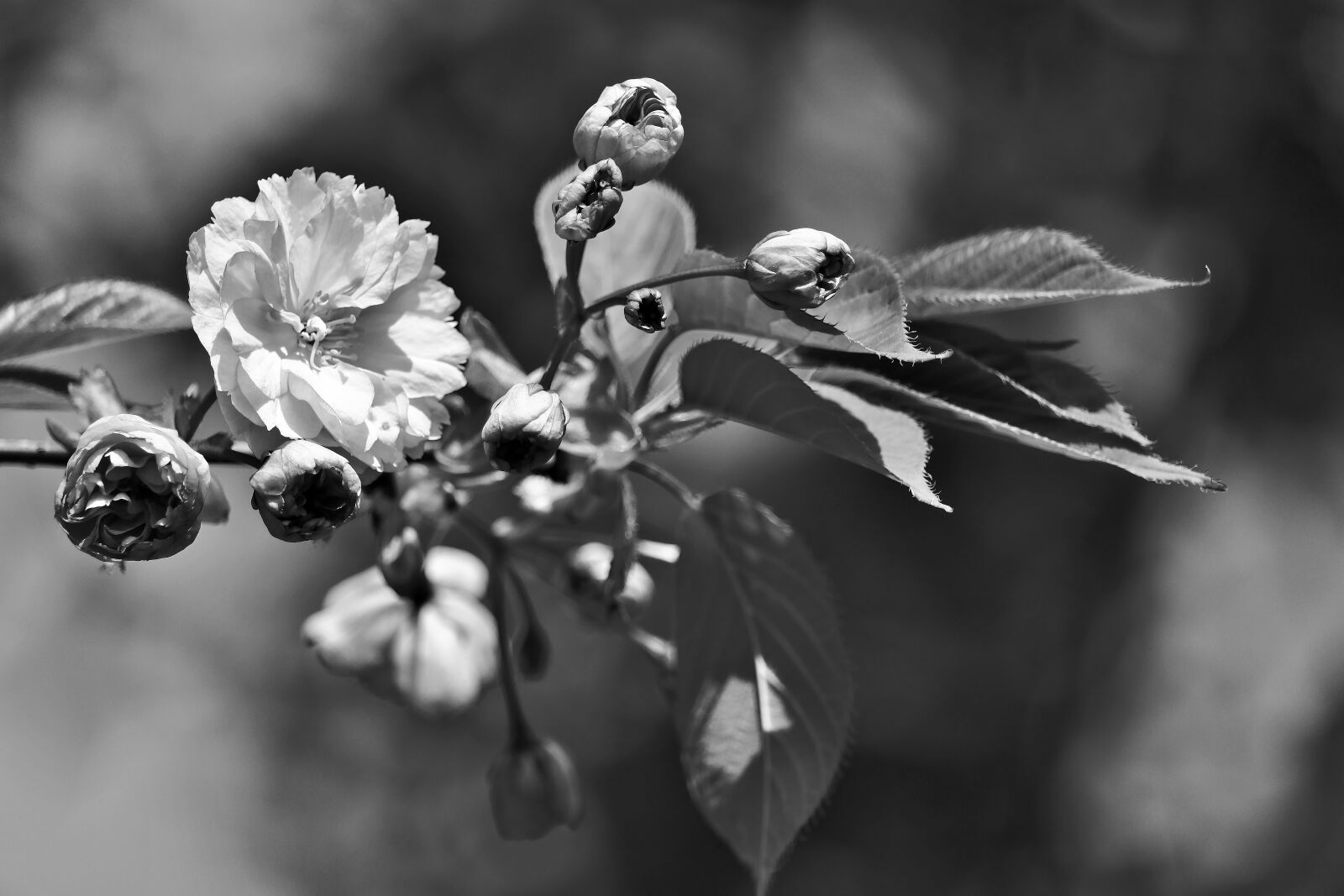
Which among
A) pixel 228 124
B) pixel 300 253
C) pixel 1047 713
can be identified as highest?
pixel 300 253

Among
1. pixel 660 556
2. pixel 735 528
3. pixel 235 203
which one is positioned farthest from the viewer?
pixel 660 556

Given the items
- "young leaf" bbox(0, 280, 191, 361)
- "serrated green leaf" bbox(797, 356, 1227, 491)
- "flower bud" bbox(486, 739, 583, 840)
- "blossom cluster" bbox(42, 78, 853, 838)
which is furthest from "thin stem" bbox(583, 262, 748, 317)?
"flower bud" bbox(486, 739, 583, 840)

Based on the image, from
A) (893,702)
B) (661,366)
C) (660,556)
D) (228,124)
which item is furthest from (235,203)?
(893,702)

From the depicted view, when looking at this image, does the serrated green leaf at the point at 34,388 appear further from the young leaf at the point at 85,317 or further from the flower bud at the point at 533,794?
the flower bud at the point at 533,794

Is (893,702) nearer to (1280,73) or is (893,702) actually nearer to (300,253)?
(1280,73)

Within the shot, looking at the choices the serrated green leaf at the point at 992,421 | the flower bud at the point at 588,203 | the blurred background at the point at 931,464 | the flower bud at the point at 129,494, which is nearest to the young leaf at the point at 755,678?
the serrated green leaf at the point at 992,421

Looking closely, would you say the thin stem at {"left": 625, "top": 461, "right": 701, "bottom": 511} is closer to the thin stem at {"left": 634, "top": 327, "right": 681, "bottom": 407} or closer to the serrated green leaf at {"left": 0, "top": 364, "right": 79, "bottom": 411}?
the thin stem at {"left": 634, "top": 327, "right": 681, "bottom": 407}
